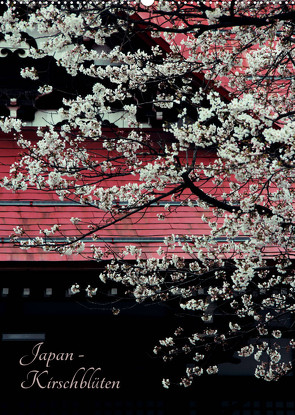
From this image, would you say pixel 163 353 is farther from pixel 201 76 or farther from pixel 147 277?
pixel 201 76

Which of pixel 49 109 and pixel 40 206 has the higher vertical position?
pixel 49 109

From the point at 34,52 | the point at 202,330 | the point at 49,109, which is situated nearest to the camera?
the point at 34,52

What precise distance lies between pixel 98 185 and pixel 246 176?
2862 millimetres

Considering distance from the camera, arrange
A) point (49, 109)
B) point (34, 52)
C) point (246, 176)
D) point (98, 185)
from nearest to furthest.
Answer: point (246, 176) < point (34, 52) < point (98, 185) < point (49, 109)

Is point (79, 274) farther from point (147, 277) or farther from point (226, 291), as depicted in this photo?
point (226, 291)

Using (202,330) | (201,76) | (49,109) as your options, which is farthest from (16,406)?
(201,76)

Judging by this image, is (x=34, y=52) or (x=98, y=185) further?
(x=98, y=185)

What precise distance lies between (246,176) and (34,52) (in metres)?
2.23

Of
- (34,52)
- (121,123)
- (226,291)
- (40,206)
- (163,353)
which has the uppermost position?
(121,123)

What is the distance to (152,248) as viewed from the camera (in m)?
6.86

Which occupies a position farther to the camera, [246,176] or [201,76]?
[201,76]

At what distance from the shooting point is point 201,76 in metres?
8.12

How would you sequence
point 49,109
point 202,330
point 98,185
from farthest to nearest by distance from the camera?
point 49,109, point 98,185, point 202,330

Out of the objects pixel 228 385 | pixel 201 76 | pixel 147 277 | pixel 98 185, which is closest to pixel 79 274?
pixel 147 277
